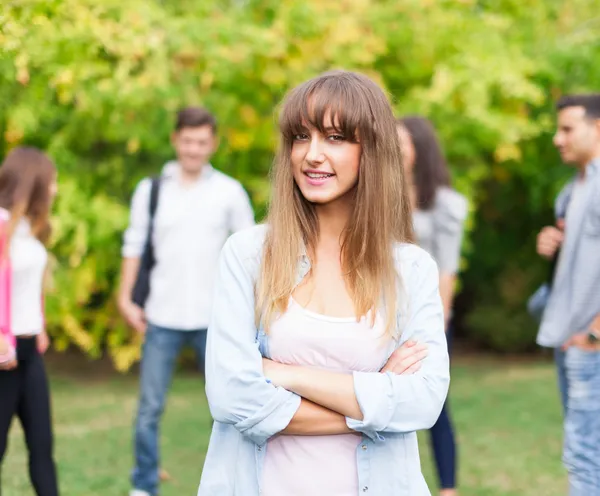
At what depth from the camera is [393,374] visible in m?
2.42

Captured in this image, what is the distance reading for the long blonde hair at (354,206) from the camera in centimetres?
243

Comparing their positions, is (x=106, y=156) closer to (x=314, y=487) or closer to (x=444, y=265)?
(x=444, y=265)

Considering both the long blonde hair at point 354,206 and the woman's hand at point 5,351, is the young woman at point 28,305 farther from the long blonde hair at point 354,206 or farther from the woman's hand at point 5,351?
the long blonde hair at point 354,206

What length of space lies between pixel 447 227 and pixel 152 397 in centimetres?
196

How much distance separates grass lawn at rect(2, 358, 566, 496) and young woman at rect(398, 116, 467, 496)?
864 millimetres

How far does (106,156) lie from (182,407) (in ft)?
9.84

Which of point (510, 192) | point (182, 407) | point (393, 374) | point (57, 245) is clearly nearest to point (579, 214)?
point (393, 374)

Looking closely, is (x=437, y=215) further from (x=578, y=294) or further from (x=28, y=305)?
(x=28, y=305)

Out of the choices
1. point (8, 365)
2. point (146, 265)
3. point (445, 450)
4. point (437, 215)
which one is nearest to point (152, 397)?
point (146, 265)

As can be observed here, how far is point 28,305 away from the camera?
14.2 ft

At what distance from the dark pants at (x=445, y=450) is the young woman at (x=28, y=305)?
2.06 meters

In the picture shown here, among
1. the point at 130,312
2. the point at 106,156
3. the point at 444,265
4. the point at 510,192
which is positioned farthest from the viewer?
the point at 510,192

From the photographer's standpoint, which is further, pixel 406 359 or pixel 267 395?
pixel 406 359

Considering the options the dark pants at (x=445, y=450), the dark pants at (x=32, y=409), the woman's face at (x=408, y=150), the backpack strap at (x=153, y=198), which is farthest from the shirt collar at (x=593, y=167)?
the dark pants at (x=32, y=409)
